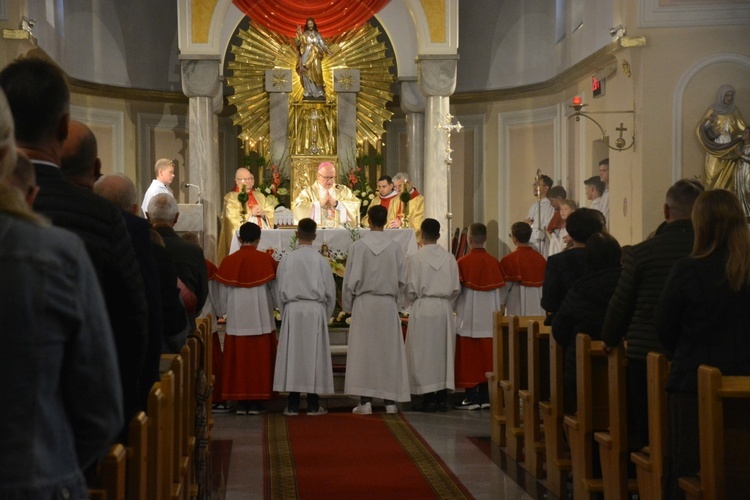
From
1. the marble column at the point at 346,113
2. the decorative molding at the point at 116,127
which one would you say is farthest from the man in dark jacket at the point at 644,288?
the decorative molding at the point at 116,127

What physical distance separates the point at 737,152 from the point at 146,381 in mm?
9411

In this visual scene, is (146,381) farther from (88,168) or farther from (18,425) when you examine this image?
(18,425)

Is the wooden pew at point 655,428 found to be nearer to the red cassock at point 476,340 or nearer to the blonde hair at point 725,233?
the blonde hair at point 725,233

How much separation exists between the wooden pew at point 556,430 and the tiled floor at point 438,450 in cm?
20

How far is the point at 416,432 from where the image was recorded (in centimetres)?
845

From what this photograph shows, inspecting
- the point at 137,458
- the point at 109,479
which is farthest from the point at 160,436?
the point at 109,479

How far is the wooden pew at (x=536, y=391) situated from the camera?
22.1ft

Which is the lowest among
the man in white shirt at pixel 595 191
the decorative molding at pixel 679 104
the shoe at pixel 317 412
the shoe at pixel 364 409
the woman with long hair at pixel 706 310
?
the shoe at pixel 317 412

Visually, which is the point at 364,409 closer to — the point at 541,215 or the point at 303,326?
the point at 303,326

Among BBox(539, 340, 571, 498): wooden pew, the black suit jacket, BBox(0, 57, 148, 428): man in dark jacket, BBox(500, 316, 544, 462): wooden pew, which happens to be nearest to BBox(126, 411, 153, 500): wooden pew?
BBox(0, 57, 148, 428): man in dark jacket

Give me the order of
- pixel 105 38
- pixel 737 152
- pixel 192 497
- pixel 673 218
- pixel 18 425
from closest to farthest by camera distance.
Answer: pixel 18 425, pixel 673 218, pixel 192 497, pixel 737 152, pixel 105 38

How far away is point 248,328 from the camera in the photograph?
9.55 metres

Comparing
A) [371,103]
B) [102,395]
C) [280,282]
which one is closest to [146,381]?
[102,395]

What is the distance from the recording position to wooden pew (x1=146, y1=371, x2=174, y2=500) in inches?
137
